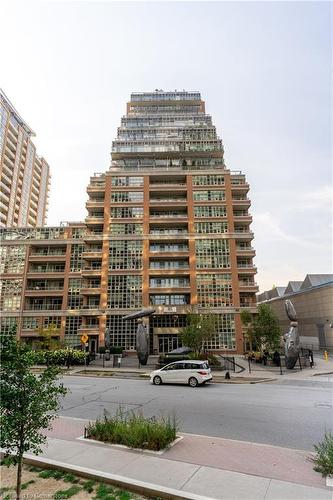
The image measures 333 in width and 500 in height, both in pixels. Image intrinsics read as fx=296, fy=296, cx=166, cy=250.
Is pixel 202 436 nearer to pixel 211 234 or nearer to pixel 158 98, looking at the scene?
pixel 211 234

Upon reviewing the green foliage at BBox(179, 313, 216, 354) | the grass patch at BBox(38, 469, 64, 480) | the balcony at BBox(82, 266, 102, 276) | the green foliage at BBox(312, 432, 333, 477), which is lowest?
the grass patch at BBox(38, 469, 64, 480)

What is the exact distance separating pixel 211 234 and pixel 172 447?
40252 mm

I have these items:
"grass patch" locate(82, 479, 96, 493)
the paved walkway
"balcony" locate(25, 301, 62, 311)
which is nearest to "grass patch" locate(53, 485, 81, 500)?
"grass patch" locate(82, 479, 96, 493)

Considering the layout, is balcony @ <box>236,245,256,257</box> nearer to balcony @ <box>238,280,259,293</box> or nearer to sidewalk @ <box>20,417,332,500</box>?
balcony @ <box>238,280,259,293</box>

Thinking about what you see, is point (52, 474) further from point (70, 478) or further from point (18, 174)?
point (18, 174)

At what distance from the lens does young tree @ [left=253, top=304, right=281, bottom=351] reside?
101 ft

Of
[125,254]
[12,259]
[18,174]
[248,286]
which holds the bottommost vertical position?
[248,286]

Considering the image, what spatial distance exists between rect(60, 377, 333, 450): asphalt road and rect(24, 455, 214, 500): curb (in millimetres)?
4202

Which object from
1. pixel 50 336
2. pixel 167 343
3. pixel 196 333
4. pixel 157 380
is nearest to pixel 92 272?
pixel 50 336

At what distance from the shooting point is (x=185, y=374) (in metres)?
19.6

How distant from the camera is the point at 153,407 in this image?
525 inches

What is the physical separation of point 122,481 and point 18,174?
9873 cm

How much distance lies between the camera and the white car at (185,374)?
755 inches

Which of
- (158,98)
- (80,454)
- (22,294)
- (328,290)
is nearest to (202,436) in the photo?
(80,454)
